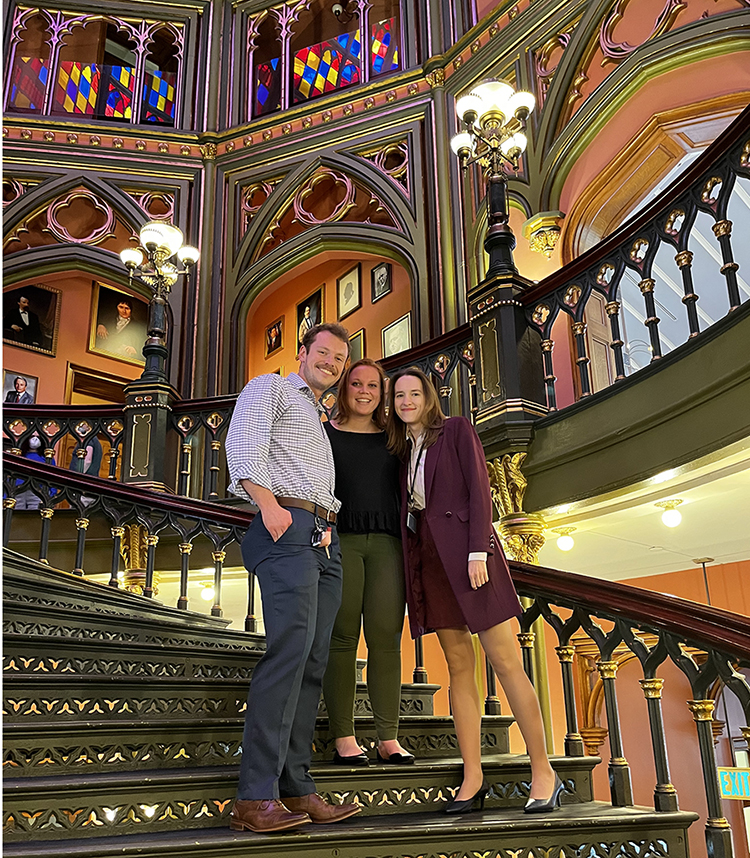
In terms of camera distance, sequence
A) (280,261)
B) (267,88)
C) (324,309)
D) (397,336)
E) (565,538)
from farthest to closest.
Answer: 1. (324,309)
2. (267,88)
3. (280,261)
4. (397,336)
5. (565,538)

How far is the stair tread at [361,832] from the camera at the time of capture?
194 cm

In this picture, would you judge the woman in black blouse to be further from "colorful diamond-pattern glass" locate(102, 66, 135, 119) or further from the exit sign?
"colorful diamond-pattern glass" locate(102, 66, 135, 119)

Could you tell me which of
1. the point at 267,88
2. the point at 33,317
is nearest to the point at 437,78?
the point at 267,88

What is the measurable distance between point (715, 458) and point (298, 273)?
6886mm

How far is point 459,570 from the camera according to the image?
2521mm

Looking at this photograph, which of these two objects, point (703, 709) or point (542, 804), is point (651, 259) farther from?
point (542, 804)

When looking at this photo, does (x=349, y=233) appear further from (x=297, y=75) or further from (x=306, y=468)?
(x=306, y=468)

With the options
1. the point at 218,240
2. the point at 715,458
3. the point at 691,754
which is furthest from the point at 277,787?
the point at 218,240

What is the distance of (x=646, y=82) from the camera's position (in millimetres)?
7039

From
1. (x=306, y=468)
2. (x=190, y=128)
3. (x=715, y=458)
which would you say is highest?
(x=190, y=128)

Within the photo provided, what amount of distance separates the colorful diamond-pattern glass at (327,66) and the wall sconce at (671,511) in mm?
6614

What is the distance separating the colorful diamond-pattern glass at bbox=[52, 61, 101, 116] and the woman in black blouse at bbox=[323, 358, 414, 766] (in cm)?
872

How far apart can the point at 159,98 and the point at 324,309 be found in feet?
10.7

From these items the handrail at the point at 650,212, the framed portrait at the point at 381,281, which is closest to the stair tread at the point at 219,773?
the handrail at the point at 650,212
